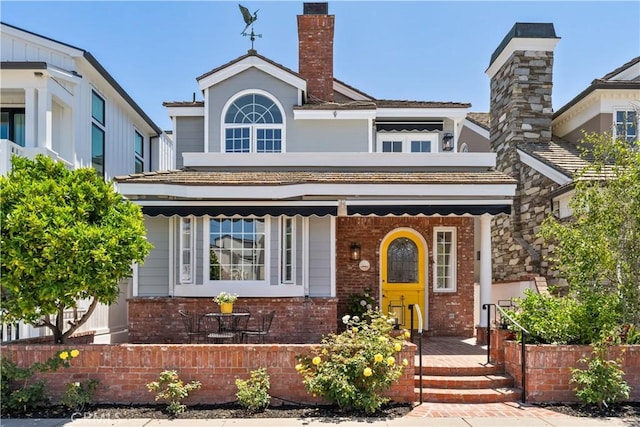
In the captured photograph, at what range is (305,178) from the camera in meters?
11.4

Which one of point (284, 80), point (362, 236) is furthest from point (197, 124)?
point (362, 236)

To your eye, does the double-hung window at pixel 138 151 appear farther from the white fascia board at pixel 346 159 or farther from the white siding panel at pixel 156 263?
the white siding panel at pixel 156 263

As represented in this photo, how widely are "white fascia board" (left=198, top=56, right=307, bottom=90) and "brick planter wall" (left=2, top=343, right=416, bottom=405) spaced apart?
8185mm

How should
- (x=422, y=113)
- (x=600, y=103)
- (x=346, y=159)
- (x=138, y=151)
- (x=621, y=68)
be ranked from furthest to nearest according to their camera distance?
(x=138, y=151) < (x=621, y=68) < (x=422, y=113) < (x=600, y=103) < (x=346, y=159)

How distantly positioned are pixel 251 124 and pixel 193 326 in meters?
5.95

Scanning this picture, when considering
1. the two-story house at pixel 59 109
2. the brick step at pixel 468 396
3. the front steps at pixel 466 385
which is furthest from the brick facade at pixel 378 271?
the two-story house at pixel 59 109

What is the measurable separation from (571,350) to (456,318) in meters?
5.35

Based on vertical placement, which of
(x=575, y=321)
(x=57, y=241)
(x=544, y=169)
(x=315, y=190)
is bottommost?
(x=575, y=321)

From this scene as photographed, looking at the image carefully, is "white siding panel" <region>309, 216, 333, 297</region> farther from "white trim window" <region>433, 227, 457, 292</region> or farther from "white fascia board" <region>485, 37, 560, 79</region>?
"white fascia board" <region>485, 37, 560, 79</region>

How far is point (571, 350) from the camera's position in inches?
330

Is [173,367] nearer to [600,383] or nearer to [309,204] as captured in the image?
[309,204]

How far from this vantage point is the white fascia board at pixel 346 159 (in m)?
12.7

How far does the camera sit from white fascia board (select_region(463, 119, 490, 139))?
19916 mm

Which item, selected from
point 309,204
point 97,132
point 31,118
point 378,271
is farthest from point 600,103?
point 31,118
